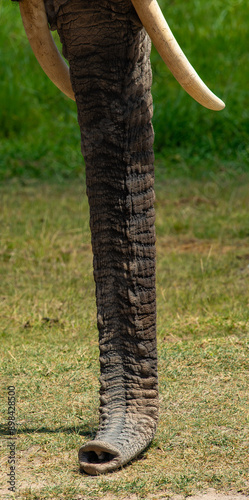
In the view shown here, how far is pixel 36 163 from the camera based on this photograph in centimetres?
830

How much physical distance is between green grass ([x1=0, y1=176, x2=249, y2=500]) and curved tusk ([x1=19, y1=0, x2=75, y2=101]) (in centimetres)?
133

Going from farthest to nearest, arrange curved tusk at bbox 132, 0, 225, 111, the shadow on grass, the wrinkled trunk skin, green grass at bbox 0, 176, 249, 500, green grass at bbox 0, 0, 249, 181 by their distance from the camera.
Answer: green grass at bbox 0, 0, 249, 181
the shadow on grass
green grass at bbox 0, 176, 249, 500
the wrinkled trunk skin
curved tusk at bbox 132, 0, 225, 111

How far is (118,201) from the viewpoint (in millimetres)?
2795

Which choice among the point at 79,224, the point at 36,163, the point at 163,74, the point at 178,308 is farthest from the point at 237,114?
the point at 178,308

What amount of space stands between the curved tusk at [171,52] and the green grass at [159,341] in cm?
127

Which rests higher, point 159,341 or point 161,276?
point 161,276

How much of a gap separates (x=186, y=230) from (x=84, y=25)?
3.78 m

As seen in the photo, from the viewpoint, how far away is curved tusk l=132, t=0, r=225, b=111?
2586 mm

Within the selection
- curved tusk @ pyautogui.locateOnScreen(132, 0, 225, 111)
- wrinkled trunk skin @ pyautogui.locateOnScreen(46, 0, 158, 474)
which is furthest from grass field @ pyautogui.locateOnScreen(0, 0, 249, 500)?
curved tusk @ pyautogui.locateOnScreen(132, 0, 225, 111)

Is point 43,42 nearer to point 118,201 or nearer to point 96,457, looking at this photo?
point 118,201

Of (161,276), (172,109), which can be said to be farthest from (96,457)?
(172,109)

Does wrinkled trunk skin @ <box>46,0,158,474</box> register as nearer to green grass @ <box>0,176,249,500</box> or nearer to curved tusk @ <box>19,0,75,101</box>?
curved tusk @ <box>19,0,75,101</box>

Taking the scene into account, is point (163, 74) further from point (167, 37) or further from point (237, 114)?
point (167, 37)

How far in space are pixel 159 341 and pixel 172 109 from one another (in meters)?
4.76
